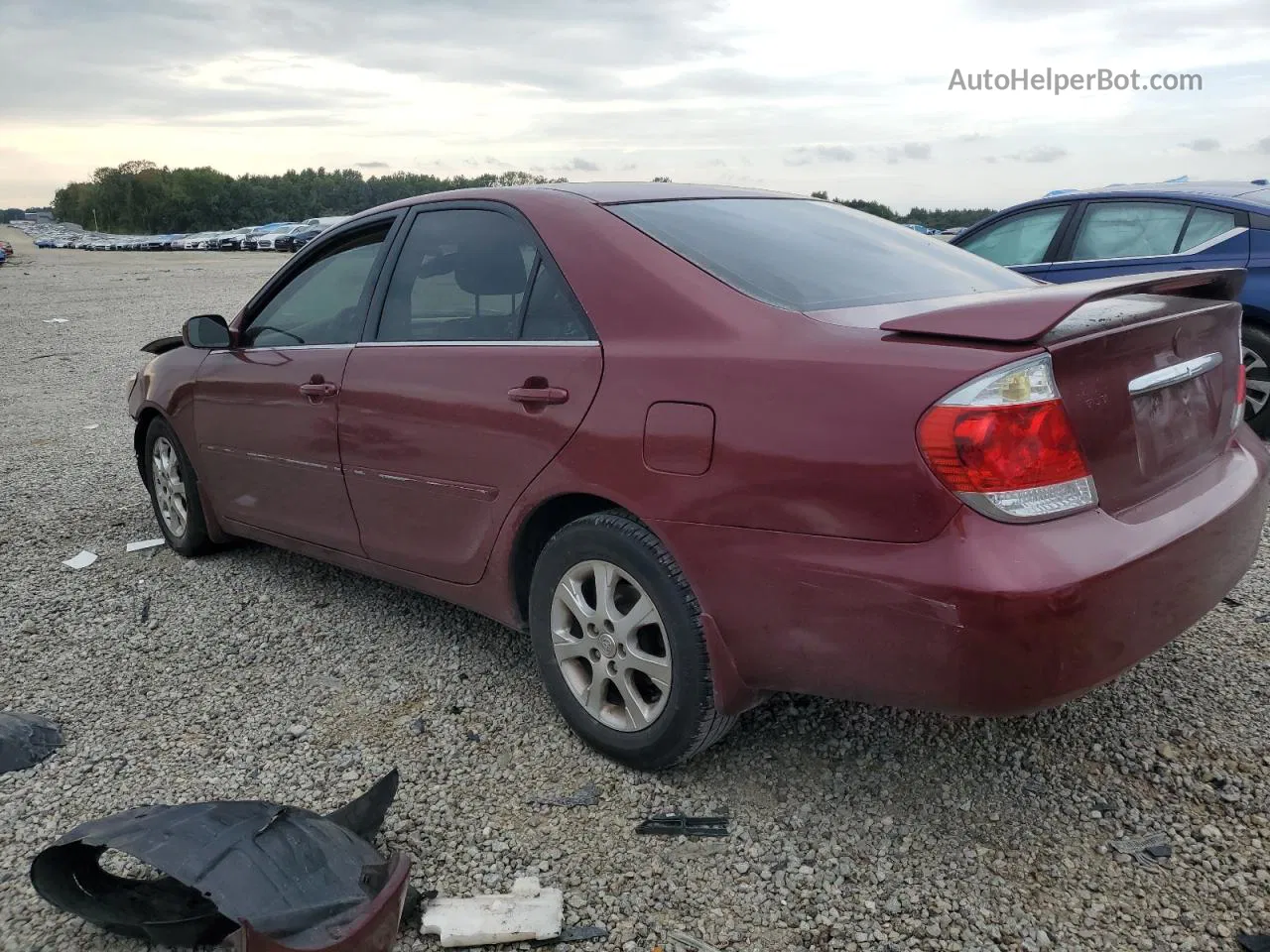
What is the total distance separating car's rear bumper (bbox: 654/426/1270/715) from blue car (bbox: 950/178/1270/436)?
13.9 ft

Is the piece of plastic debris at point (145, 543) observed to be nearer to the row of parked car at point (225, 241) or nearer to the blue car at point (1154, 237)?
the blue car at point (1154, 237)

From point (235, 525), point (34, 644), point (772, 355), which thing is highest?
point (772, 355)

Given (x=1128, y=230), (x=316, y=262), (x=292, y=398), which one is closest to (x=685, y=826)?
(x=292, y=398)

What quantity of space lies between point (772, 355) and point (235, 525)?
3.03 m

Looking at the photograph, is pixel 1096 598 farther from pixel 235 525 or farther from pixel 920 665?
pixel 235 525

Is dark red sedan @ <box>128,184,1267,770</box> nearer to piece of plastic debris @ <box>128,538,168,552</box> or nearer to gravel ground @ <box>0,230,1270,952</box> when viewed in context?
gravel ground @ <box>0,230,1270,952</box>

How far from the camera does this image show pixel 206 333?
428 cm

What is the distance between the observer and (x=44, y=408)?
9.56 metres

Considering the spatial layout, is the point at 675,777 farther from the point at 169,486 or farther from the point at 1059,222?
the point at 1059,222

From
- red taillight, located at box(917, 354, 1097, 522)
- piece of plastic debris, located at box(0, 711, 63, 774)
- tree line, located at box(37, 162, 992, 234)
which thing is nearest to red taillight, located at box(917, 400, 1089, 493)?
red taillight, located at box(917, 354, 1097, 522)

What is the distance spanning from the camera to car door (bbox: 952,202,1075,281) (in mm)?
7332

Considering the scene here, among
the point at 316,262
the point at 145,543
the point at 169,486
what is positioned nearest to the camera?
the point at 316,262

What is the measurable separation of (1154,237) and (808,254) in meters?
4.86

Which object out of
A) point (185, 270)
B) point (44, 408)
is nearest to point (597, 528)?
point (44, 408)
